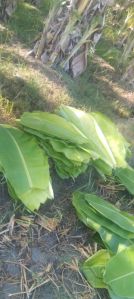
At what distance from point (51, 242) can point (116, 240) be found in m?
0.32

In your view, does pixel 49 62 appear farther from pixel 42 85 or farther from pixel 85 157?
pixel 85 157

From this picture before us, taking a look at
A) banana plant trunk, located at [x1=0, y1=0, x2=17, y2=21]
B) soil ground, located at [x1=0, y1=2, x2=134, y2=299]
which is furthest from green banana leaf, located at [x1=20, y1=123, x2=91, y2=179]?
banana plant trunk, located at [x1=0, y1=0, x2=17, y2=21]

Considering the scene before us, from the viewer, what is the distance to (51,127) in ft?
7.91

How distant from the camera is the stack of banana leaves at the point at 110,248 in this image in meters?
2.11

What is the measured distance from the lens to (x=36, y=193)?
Result: 2.22 m

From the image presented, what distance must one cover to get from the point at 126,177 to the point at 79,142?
0.45m

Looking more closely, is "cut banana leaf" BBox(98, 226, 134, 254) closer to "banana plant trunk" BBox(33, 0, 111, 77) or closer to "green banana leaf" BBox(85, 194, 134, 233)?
"green banana leaf" BBox(85, 194, 134, 233)

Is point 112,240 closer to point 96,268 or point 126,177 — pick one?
point 96,268

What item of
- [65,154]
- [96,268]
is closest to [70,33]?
[65,154]

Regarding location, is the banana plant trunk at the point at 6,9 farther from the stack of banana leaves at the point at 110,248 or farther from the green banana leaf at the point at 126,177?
the stack of banana leaves at the point at 110,248

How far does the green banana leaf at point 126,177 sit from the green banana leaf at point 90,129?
0.10 meters

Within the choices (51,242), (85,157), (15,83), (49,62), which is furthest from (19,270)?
(49,62)

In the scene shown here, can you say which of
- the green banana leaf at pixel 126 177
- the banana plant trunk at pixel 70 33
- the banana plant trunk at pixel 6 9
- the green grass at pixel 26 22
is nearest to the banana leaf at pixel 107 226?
the green banana leaf at pixel 126 177

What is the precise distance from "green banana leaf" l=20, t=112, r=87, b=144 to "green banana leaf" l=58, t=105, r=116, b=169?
13 cm
